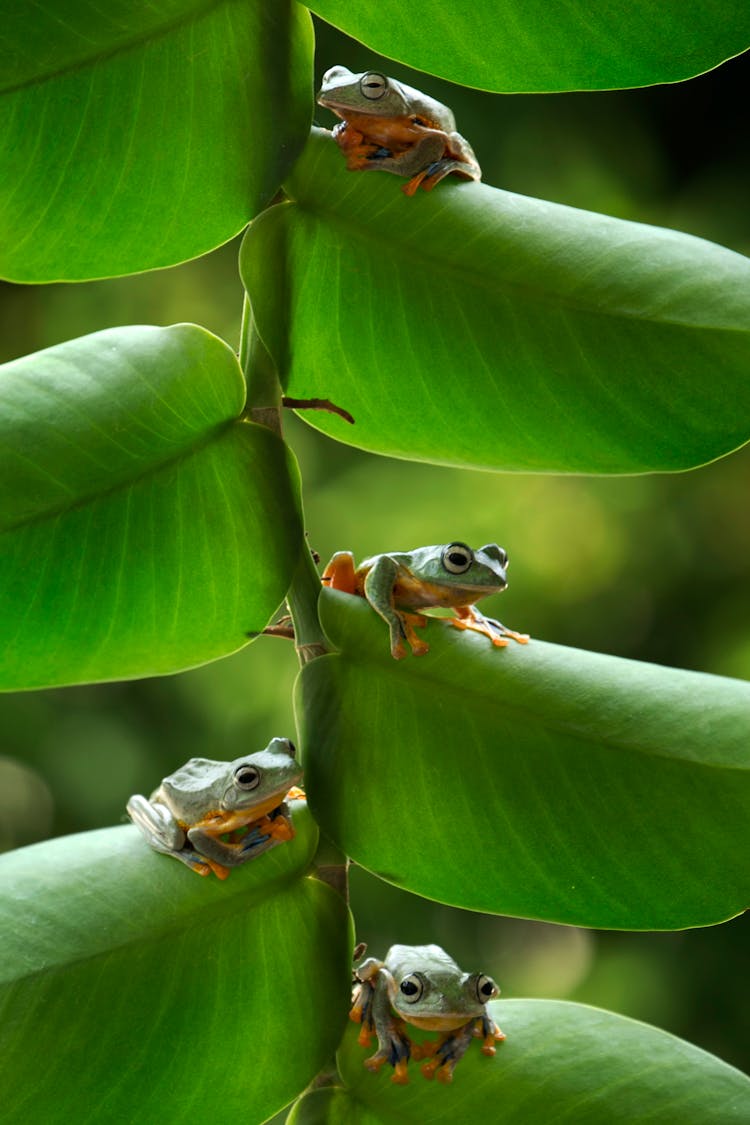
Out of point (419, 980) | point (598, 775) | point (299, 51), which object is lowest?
point (419, 980)

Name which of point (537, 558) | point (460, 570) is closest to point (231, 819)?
point (460, 570)

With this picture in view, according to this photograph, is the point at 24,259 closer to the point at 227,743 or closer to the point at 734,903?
→ the point at 734,903

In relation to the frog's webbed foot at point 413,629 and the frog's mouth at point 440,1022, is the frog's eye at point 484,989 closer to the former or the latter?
the frog's mouth at point 440,1022

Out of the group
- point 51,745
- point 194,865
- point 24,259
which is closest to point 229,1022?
point 194,865

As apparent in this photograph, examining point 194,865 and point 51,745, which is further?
point 51,745

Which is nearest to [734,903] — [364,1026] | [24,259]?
[364,1026]

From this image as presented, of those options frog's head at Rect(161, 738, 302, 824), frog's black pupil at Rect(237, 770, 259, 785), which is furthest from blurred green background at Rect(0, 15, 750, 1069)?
frog's black pupil at Rect(237, 770, 259, 785)

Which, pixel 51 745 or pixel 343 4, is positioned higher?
pixel 343 4
